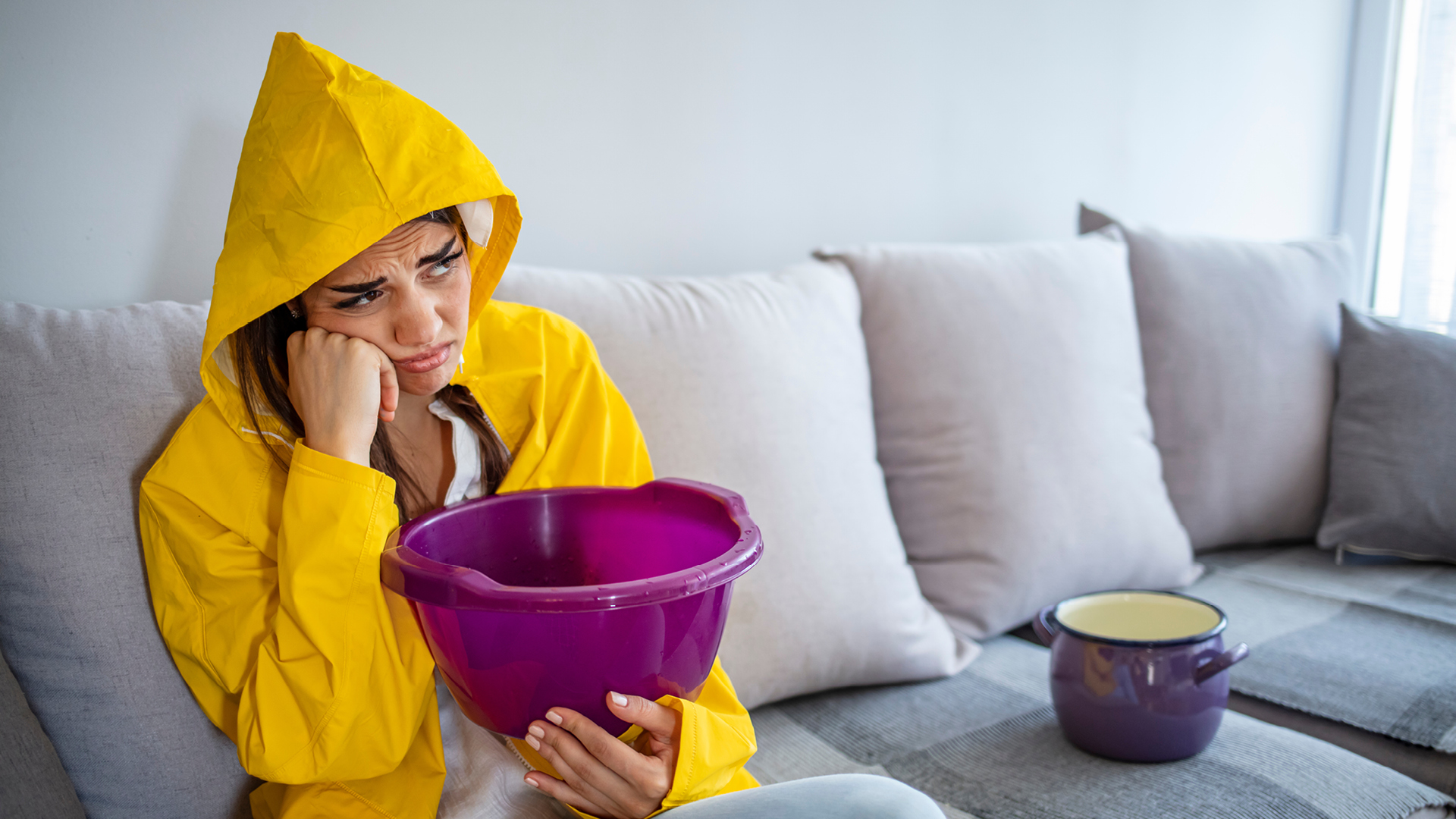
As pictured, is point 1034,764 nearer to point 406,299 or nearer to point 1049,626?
point 1049,626

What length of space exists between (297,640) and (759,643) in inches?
20.7

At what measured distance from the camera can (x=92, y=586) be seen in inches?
31.0

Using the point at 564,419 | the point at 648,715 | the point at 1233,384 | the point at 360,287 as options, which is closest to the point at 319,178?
the point at 360,287

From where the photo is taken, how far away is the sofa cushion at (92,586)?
2.54ft

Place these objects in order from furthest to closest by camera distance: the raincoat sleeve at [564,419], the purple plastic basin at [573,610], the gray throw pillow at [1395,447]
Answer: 1. the gray throw pillow at [1395,447]
2. the raincoat sleeve at [564,419]
3. the purple plastic basin at [573,610]

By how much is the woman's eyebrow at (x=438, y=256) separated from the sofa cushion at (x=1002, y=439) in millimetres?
760

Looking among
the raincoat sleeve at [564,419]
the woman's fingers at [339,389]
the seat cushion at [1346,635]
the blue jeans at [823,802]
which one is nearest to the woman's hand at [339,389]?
the woman's fingers at [339,389]

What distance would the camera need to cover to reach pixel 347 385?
2.50 feet

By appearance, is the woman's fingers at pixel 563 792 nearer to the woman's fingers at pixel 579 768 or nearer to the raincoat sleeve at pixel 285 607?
the woman's fingers at pixel 579 768

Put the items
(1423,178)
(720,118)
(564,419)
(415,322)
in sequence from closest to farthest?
1. (415,322)
2. (564,419)
3. (720,118)
4. (1423,178)

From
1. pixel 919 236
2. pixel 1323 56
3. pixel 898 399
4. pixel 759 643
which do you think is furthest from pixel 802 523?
pixel 1323 56

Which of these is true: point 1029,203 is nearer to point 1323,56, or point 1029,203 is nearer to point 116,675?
point 1323,56

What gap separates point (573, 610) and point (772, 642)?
22.2 inches

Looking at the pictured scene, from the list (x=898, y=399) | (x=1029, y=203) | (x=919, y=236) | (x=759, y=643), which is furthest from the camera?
(x=1029, y=203)
